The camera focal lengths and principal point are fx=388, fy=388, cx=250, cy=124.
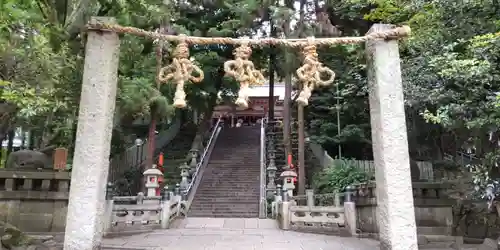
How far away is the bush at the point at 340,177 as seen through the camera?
13538 mm

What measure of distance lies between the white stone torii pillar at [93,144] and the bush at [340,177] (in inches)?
358

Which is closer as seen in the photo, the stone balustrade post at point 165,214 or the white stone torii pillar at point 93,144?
the white stone torii pillar at point 93,144

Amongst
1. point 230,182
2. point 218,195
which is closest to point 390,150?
point 218,195

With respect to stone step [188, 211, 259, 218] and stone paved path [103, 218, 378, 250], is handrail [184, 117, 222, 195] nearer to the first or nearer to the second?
stone step [188, 211, 259, 218]

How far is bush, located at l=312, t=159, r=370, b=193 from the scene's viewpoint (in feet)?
44.4

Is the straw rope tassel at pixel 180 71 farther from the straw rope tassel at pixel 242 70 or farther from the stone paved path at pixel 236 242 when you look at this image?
the stone paved path at pixel 236 242

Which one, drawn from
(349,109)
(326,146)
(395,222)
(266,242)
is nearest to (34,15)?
(266,242)

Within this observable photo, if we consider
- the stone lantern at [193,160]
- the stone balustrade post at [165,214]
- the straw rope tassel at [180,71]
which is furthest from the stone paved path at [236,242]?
the stone lantern at [193,160]

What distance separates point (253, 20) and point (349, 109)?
20.6 ft

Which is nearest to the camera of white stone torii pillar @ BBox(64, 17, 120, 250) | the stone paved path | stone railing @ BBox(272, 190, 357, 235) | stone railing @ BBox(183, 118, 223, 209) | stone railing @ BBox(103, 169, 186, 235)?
white stone torii pillar @ BBox(64, 17, 120, 250)

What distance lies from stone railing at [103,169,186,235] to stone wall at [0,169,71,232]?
1003 millimetres

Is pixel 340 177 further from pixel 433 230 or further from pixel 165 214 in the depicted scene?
pixel 165 214

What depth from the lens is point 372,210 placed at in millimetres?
9023

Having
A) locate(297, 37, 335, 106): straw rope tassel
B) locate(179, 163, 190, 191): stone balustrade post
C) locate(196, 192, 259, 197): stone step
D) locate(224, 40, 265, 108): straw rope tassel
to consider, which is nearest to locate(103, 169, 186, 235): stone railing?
locate(179, 163, 190, 191): stone balustrade post
